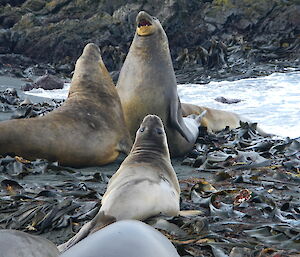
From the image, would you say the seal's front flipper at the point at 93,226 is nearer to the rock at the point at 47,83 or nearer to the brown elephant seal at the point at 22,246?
the brown elephant seal at the point at 22,246

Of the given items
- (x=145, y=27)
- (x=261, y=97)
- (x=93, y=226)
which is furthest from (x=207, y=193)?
→ (x=261, y=97)

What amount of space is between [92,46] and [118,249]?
213 inches

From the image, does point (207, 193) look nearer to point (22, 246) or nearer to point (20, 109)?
point (22, 246)

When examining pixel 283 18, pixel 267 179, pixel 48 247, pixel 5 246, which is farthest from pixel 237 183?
pixel 283 18

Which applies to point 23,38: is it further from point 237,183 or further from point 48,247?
point 48,247

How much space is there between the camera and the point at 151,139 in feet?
13.5

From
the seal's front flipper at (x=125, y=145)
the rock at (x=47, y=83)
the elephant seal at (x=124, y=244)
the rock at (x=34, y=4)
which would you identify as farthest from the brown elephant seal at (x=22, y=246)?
the rock at (x=34, y=4)

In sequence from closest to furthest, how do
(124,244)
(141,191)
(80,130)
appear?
(124,244)
(141,191)
(80,130)

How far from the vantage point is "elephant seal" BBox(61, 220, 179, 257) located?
149cm

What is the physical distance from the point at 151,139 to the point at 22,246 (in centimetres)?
228

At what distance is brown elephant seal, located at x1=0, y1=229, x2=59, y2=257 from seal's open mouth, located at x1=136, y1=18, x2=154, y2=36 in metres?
4.71

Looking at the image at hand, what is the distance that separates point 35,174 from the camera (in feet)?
15.5

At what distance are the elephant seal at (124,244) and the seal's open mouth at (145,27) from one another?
5049mm

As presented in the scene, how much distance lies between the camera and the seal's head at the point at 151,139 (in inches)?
159
